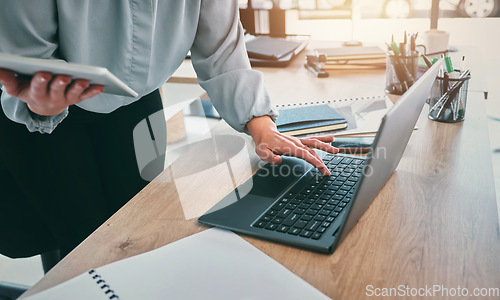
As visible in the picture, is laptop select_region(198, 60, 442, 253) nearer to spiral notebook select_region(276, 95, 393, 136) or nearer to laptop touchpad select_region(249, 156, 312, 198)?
laptop touchpad select_region(249, 156, 312, 198)

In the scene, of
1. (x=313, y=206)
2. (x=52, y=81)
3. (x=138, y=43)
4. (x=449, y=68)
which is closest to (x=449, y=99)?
(x=449, y=68)

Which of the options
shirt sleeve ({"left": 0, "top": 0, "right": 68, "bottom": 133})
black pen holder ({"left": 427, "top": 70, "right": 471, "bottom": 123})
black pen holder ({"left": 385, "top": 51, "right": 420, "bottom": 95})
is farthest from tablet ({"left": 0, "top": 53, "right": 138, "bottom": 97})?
black pen holder ({"left": 385, "top": 51, "right": 420, "bottom": 95})

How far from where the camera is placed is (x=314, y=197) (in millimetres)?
771

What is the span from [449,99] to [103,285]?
0.93m

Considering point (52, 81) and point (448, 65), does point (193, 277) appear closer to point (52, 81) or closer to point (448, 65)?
point (52, 81)

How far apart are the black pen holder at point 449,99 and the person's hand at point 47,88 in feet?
2.77

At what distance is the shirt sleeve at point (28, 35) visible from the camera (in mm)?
743

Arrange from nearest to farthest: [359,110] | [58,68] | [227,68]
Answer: [58,68], [227,68], [359,110]

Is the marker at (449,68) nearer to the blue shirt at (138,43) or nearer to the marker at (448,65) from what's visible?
the marker at (448,65)

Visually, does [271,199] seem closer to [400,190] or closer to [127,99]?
[400,190]

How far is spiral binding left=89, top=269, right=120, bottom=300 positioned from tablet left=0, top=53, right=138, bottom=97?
0.88 ft

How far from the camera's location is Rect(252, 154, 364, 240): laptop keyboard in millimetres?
691

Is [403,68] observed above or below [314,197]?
above

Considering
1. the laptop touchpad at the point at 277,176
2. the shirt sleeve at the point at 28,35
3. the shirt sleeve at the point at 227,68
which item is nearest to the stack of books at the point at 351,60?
the shirt sleeve at the point at 227,68
